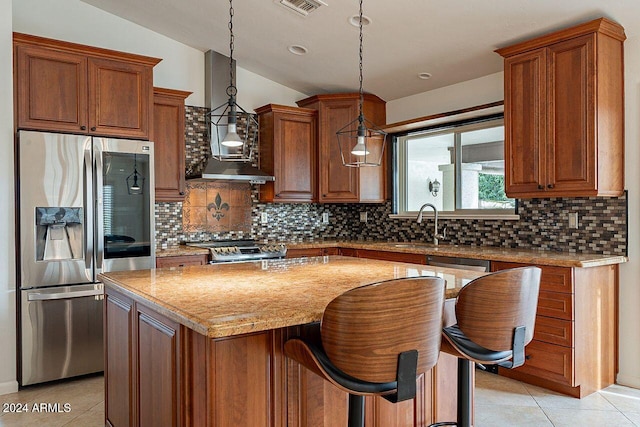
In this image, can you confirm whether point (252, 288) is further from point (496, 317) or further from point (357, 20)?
point (357, 20)

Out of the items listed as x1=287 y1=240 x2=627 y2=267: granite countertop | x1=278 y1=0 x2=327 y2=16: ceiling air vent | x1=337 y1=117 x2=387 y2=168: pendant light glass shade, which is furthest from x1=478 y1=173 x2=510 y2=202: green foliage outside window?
x1=278 y1=0 x2=327 y2=16: ceiling air vent

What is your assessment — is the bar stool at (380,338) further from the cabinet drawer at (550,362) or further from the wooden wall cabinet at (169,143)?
the wooden wall cabinet at (169,143)

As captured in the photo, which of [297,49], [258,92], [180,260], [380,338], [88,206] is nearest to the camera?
[380,338]

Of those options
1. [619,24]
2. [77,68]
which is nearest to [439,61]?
[619,24]

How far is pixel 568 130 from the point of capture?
3309 mm

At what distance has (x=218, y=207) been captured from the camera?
507cm

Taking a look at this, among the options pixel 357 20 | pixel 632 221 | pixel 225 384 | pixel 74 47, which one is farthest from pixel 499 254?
pixel 74 47

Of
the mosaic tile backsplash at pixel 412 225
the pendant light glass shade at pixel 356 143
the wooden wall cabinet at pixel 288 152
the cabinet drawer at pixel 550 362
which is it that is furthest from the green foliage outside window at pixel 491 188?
the wooden wall cabinet at pixel 288 152

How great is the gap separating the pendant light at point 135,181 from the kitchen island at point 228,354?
1362 millimetres

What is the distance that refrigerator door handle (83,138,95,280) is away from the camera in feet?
11.5

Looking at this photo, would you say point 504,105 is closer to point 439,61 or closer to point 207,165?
point 439,61

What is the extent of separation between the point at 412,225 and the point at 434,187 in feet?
1.50

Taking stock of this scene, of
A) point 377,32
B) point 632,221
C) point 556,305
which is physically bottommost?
point 556,305

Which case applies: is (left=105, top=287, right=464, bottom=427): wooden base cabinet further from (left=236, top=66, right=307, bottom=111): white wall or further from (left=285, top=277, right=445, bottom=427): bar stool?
(left=236, top=66, right=307, bottom=111): white wall
